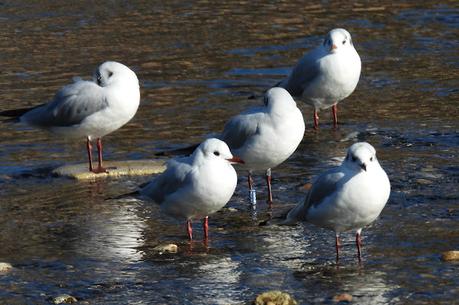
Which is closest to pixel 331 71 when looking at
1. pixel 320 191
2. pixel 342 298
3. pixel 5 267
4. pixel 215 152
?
pixel 215 152

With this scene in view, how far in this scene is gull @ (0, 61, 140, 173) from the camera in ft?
41.6

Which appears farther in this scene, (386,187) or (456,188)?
(456,188)

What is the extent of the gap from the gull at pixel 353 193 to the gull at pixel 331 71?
15.6 feet

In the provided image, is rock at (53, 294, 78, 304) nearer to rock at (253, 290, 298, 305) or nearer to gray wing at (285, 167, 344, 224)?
rock at (253, 290, 298, 305)

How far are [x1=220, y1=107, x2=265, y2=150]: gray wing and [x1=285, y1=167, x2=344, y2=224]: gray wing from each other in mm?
1452

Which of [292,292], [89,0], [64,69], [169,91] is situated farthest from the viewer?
[89,0]

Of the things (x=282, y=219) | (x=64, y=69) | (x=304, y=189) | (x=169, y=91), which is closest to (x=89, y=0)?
(x=64, y=69)

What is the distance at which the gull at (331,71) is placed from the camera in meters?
14.0

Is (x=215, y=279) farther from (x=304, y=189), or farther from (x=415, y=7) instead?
(x=415, y=7)

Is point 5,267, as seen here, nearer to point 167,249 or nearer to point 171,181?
point 167,249

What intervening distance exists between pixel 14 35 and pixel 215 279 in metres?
11.6

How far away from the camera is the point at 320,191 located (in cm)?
934

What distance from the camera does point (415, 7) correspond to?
20.9 meters

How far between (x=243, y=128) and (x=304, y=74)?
3.33 meters
